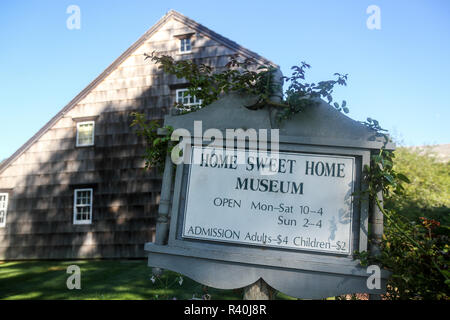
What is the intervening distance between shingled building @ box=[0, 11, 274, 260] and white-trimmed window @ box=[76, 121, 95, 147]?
4 cm

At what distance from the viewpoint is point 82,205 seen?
37.8 ft


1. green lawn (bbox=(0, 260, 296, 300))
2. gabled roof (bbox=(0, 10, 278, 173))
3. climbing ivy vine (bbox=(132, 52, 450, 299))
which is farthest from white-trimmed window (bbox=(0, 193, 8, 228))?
climbing ivy vine (bbox=(132, 52, 450, 299))

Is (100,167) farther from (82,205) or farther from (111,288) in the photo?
(111,288)

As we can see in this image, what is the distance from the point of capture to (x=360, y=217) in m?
2.45

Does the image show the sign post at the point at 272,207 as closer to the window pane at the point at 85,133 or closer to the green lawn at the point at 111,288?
the green lawn at the point at 111,288

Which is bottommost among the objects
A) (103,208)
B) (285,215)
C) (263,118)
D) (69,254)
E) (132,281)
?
(69,254)

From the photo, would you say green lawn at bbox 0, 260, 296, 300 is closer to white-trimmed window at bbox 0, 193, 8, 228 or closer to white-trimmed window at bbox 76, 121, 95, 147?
white-trimmed window at bbox 76, 121, 95, 147

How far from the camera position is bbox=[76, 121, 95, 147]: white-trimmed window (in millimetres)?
12070

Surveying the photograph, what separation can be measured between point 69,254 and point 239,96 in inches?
436

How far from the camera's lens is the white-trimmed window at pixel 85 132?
12.1 meters

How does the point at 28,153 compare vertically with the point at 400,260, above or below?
above

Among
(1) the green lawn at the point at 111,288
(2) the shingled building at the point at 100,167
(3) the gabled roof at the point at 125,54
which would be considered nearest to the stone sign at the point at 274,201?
(1) the green lawn at the point at 111,288
